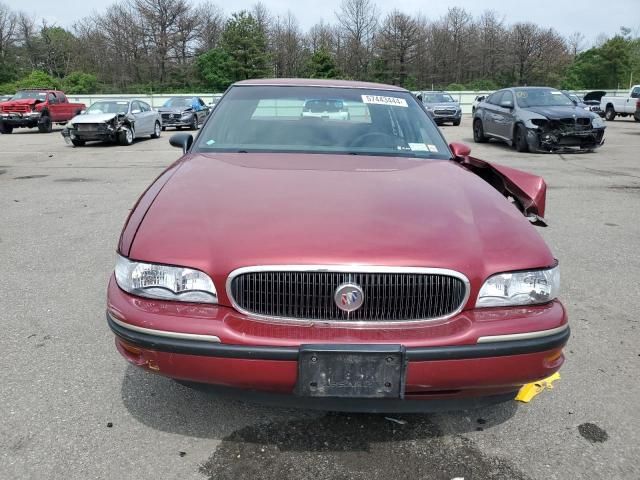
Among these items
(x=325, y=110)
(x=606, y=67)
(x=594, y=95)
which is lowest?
(x=325, y=110)

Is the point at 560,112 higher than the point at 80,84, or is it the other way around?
the point at 80,84

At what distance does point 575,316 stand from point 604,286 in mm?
814

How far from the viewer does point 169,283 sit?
2121 mm

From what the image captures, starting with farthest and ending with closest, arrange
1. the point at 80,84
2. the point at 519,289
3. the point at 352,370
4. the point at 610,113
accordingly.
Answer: the point at 80,84 < the point at 610,113 < the point at 519,289 < the point at 352,370

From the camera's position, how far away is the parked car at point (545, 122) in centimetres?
1316

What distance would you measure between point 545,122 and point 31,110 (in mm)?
19890

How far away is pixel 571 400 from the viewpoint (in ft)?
8.91

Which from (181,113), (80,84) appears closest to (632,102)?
(181,113)

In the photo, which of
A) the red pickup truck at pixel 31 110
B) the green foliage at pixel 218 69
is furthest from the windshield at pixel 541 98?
the green foliage at pixel 218 69

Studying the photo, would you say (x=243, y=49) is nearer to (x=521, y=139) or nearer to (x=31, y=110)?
(x=31, y=110)

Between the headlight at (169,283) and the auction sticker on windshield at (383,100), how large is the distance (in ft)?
7.24

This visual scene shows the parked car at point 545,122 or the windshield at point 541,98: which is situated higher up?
the windshield at point 541,98

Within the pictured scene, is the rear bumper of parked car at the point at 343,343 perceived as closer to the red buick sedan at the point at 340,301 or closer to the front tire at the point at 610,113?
the red buick sedan at the point at 340,301

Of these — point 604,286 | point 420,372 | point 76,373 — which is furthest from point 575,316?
point 76,373
